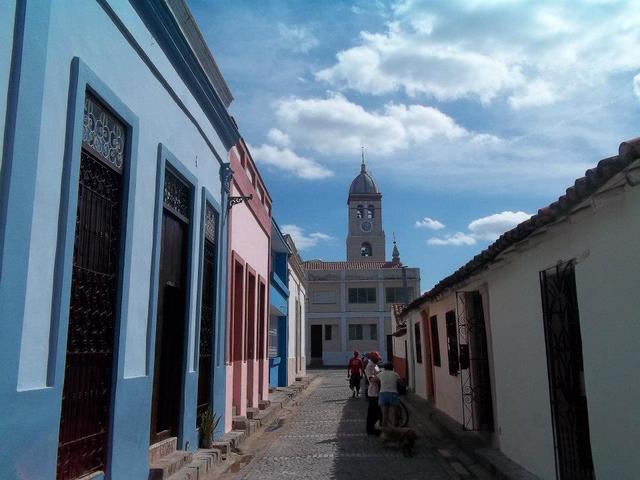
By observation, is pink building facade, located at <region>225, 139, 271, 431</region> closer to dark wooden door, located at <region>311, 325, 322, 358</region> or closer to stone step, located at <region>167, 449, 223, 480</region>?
stone step, located at <region>167, 449, 223, 480</region>

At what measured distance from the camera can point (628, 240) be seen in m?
4.49

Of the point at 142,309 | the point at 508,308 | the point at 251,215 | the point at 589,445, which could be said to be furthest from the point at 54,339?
the point at 251,215

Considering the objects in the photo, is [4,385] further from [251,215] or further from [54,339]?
[251,215]

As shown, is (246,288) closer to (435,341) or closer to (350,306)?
(435,341)

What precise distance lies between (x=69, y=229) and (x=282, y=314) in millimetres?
16654

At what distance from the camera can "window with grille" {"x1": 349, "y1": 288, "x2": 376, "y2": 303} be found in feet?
154

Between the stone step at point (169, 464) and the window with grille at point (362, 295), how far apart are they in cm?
3973

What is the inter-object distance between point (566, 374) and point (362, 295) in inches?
1626

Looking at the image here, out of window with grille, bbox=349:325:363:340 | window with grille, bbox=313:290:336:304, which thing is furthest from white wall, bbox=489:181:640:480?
window with grille, bbox=313:290:336:304

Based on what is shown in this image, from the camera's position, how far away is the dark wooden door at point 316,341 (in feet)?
153

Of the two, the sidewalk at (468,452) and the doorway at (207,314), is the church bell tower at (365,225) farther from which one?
the doorway at (207,314)

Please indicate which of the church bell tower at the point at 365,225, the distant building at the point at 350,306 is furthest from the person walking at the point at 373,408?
the church bell tower at the point at 365,225

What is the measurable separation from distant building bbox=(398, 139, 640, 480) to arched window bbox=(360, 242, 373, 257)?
4971 cm

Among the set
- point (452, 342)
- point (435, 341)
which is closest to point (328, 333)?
point (435, 341)
